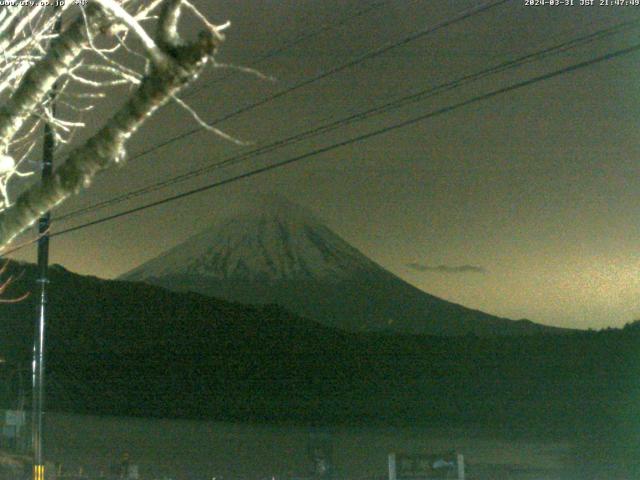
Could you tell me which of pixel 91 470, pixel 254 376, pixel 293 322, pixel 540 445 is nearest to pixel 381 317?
pixel 293 322

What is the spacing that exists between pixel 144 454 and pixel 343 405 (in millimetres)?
33393

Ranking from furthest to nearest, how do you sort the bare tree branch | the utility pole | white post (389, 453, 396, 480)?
white post (389, 453, 396, 480) → the utility pole → the bare tree branch

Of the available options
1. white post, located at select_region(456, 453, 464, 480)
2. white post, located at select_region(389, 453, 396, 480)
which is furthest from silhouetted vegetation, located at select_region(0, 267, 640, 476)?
white post, located at select_region(389, 453, 396, 480)

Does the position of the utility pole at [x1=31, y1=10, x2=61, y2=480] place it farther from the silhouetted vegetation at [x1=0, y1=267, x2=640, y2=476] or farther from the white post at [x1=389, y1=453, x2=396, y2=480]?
the silhouetted vegetation at [x1=0, y1=267, x2=640, y2=476]

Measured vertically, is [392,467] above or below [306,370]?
below

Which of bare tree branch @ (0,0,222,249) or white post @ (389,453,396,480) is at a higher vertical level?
bare tree branch @ (0,0,222,249)

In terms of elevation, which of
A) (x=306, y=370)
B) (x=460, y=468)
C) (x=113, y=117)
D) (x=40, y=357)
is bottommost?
(x=460, y=468)

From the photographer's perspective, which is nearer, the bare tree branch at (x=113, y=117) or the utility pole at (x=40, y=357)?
the bare tree branch at (x=113, y=117)

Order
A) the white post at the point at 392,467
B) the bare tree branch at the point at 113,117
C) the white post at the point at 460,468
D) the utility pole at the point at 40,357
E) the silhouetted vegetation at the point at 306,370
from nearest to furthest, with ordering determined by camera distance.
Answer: the bare tree branch at the point at 113,117
the utility pole at the point at 40,357
the white post at the point at 392,467
the white post at the point at 460,468
the silhouetted vegetation at the point at 306,370

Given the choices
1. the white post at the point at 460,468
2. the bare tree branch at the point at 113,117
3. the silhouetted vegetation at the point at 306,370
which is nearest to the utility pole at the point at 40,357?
the white post at the point at 460,468

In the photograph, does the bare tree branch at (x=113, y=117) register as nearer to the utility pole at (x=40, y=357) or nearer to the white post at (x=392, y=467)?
the utility pole at (x=40, y=357)

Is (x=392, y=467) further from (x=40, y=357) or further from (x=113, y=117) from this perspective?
(x=113, y=117)

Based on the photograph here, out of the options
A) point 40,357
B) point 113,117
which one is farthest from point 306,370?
point 113,117

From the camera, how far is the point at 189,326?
102 m
